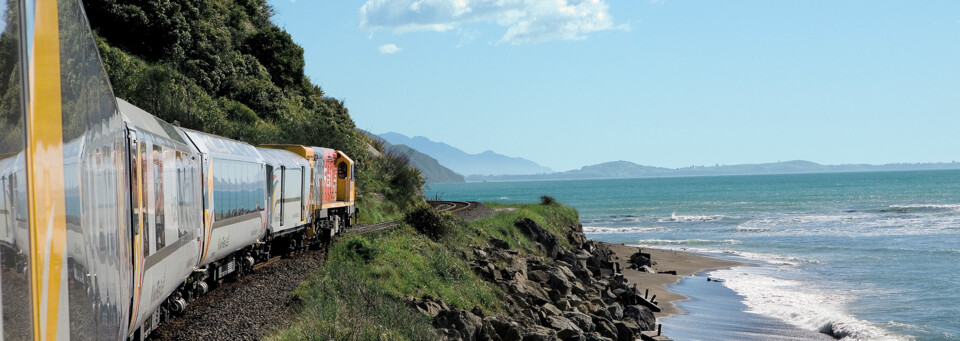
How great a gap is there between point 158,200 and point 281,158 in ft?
41.1

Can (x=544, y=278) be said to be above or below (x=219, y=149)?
below

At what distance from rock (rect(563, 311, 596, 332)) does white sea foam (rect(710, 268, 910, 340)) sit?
903cm

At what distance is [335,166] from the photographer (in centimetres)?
3139

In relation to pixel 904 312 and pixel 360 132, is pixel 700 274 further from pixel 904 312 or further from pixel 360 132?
pixel 360 132

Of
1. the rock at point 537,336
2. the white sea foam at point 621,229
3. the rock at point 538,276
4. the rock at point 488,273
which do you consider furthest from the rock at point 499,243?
the white sea foam at point 621,229

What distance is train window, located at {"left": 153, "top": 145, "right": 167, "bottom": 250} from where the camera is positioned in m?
9.62

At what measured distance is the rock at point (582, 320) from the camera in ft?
67.5

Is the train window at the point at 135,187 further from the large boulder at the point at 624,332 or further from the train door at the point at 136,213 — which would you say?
the large boulder at the point at 624,332

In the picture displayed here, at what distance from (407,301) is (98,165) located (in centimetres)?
1303

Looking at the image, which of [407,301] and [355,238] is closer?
[407,301]

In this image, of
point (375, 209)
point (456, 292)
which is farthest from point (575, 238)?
point (456, 292)

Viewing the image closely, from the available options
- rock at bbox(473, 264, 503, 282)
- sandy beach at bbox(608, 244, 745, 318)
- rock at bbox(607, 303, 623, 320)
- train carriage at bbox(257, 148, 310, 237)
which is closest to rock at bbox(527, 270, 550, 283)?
rock at bbox(607, 303, 623, 320)

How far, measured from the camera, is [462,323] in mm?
15625

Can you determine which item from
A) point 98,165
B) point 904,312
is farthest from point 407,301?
point 904,312
